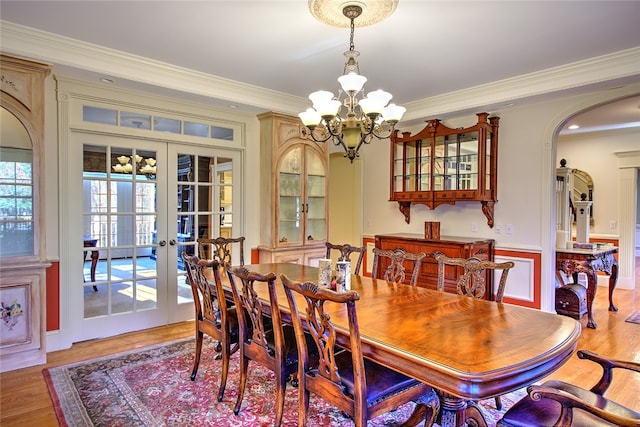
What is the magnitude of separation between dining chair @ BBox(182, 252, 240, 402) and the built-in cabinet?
55.2 inches

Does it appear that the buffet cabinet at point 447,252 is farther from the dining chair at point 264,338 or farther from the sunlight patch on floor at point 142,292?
the sunlight patch on floor at point 142,292

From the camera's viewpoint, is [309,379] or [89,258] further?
[89,258]

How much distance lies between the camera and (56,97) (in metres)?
3.40

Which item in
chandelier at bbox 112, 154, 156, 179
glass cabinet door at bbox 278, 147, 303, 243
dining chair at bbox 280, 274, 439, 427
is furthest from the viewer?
glass cabinet door at bbox 278, 147, 303, 243

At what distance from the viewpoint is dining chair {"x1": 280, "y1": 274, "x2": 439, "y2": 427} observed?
1.60 m

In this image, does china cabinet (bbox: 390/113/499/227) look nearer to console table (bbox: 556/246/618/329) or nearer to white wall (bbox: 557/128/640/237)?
console table (bbox: 556/246/618/329)

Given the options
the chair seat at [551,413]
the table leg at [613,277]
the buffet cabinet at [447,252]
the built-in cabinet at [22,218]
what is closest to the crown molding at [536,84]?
the buffet cabinet at [447,252]

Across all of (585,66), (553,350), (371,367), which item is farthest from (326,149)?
(553,350)

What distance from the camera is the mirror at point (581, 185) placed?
21.5 feet

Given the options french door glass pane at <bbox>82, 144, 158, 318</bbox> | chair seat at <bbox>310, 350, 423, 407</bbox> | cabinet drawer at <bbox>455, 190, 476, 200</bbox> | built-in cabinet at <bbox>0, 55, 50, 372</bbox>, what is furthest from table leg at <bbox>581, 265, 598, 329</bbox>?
built-in cabinet at <bbox>0, 55, 50, 372</bbox>

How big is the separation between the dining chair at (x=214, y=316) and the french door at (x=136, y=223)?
1.45 metres

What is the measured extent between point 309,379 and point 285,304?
436 mm

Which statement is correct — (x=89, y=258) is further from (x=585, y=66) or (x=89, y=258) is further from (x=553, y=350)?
(x=585, y=66)

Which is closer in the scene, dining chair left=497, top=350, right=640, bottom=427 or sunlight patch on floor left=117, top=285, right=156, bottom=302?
dining chair left=497, top=350, right=640, bottom=427
